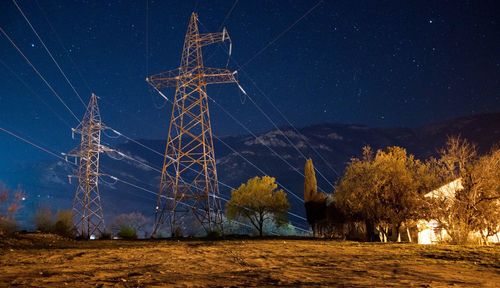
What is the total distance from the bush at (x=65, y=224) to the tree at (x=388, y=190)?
2164 cm

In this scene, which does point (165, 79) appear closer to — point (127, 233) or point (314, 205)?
point (127, 233)

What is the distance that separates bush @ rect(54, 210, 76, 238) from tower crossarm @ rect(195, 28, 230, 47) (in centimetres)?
1749

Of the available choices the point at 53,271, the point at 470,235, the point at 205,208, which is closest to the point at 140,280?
the point at 53,271

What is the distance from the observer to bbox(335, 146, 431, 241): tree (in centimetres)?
2788

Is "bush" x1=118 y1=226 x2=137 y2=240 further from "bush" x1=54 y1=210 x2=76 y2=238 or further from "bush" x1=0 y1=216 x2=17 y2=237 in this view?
"bush" x1=0 y1=216 x2=17 y2=237

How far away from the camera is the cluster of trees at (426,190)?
22.7 metres

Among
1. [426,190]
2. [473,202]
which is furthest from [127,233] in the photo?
[473,202]

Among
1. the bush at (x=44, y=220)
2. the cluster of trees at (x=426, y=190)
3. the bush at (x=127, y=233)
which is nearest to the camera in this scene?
the cluster of trees at (x=426, y=190)

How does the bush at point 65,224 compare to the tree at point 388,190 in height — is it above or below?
below

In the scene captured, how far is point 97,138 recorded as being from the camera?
121 feet

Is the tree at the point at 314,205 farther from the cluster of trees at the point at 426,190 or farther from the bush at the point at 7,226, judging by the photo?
the bush at the point at 7,226

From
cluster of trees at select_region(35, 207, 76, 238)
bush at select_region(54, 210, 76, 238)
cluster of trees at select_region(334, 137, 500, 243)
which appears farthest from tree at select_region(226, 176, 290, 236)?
cluster of trees at select_region(35, 207, 76, 238)

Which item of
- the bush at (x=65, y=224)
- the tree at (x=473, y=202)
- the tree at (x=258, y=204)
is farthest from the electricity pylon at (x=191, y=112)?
the tree at (x=258, y=204)

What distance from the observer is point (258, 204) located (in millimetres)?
48719
